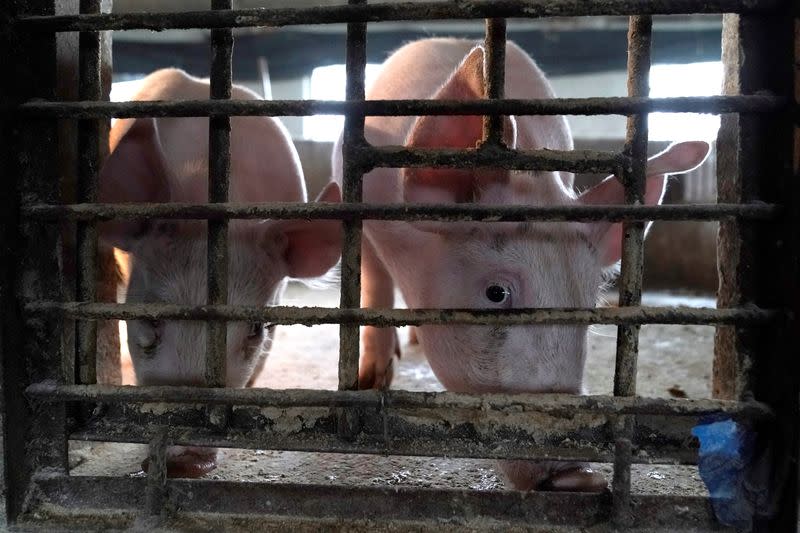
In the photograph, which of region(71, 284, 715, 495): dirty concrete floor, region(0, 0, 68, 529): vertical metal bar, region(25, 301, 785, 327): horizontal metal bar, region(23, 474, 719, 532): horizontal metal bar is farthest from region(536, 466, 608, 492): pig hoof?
region(0, 0, 68, 529): vertical metal bar

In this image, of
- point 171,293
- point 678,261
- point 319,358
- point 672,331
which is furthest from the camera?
point 678,261

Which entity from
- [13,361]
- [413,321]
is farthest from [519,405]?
[13,361]

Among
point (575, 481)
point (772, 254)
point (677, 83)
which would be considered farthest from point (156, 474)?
point (677, 83)

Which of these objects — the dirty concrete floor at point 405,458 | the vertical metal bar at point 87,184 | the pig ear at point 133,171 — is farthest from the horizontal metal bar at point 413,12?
the dirty concrete floor at point 405,458

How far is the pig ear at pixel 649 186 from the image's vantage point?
2.10 m

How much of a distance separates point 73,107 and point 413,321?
3.14ft

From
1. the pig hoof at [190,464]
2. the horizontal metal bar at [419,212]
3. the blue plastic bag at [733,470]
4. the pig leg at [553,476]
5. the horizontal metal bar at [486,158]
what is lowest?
the pig hoof at [190,464]

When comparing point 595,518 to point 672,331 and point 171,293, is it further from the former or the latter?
point 672,331

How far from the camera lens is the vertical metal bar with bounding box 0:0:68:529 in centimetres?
162

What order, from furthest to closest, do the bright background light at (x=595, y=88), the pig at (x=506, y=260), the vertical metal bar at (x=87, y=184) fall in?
1. the bright background light at (x=595, y=88)
2. the pig at (x=506, y=260)
3. the vertical metal bar at (x=87, y=184)

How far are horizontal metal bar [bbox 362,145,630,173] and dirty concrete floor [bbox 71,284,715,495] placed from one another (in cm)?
108

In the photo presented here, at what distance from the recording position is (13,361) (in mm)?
1624

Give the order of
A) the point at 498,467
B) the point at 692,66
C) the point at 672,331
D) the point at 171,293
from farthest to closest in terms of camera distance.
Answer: the point at 692,66, the point at 672,331, the point at 171,293, the point at 498,467

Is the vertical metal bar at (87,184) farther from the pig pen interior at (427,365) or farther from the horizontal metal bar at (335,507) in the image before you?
the pig pen interior at (427,365)
